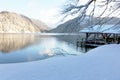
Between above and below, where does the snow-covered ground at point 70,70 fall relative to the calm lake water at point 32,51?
above

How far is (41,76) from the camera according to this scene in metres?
5.63

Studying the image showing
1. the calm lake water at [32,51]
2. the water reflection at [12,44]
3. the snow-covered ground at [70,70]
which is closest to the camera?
the snow-covered ground at [70,70]

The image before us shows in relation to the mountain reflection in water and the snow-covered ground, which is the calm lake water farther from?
the snow-covered ground

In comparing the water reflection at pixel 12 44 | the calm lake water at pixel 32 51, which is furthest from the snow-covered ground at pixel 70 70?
the water reflection at pixel 12 44

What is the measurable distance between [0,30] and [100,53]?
16248 centimetres

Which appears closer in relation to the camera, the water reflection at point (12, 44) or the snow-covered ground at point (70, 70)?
the snow-covered ground at point (70, 70)

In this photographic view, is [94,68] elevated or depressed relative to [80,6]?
depressed

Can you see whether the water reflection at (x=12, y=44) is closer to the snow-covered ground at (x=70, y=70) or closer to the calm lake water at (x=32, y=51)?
the calm lake water at (x=32, y=51)

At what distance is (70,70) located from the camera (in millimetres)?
6191

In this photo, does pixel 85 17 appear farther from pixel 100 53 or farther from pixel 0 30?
pixel 0 30

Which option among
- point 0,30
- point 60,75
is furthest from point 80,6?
point 0,30

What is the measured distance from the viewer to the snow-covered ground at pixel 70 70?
5.63 m

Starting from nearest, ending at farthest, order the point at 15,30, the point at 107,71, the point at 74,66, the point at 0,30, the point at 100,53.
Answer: the point at 107,71 < the point at 74,66 < the point at 100,53 < the point at 0,30 < the point at 15,30

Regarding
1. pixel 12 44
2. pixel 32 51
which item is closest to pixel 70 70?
pixel 32 51
